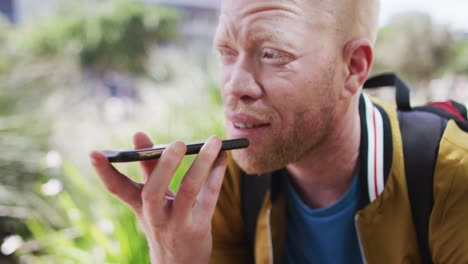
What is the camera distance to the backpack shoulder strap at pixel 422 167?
114 cm

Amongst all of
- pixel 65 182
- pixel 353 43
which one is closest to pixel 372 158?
pixel 353 43

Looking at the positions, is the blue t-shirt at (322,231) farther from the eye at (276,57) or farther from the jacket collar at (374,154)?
the eye at (276,57)

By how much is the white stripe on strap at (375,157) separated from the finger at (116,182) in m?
0.54

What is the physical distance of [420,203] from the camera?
3.75 feet

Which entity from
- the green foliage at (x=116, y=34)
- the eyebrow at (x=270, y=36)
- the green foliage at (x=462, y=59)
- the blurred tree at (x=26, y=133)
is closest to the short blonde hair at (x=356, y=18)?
the eyebrow at (x=270, y=36)

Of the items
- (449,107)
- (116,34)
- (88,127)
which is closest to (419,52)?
(88,127)

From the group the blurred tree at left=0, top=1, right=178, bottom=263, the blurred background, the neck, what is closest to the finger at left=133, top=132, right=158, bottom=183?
the neck

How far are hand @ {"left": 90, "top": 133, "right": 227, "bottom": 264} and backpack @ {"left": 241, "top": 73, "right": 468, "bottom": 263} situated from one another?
307 millimetres

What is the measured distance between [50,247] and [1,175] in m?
1.30

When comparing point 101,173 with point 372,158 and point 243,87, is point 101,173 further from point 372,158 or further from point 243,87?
point 372,158

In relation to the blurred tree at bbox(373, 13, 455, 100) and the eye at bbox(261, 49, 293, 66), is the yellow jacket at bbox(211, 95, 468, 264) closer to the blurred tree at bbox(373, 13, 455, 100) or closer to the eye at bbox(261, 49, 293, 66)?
the eye at bbox(261, 49, 293, 66)

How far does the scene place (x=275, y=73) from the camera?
3.83 feet

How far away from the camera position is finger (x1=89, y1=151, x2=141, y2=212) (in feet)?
3.05

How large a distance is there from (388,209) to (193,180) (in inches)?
19.3
